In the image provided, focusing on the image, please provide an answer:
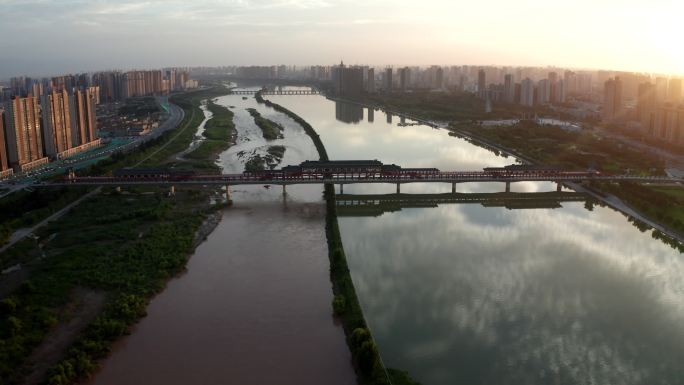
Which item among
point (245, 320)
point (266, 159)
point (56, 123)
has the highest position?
point (56, 123)

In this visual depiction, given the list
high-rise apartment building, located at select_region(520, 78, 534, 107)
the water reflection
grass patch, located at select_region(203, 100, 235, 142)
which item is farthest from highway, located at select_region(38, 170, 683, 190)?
high-rise apartment building, located at select_region(520, 78, 534, 107)

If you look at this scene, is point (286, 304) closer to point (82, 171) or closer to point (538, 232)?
point (538, 232)

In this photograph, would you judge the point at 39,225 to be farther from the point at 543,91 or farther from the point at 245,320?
the point at 543,91

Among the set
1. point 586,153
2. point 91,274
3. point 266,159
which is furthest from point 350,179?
point 586,153

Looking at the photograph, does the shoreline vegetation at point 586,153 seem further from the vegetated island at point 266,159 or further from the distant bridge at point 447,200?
the vegetated island at point 266,159

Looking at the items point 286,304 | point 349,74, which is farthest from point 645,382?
point 349,74

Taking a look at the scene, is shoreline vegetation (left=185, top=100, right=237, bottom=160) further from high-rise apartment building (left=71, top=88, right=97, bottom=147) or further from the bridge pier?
the bridge pier

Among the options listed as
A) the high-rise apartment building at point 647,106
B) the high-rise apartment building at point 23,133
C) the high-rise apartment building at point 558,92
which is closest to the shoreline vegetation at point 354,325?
the high-rise apartment building at point 23,133
